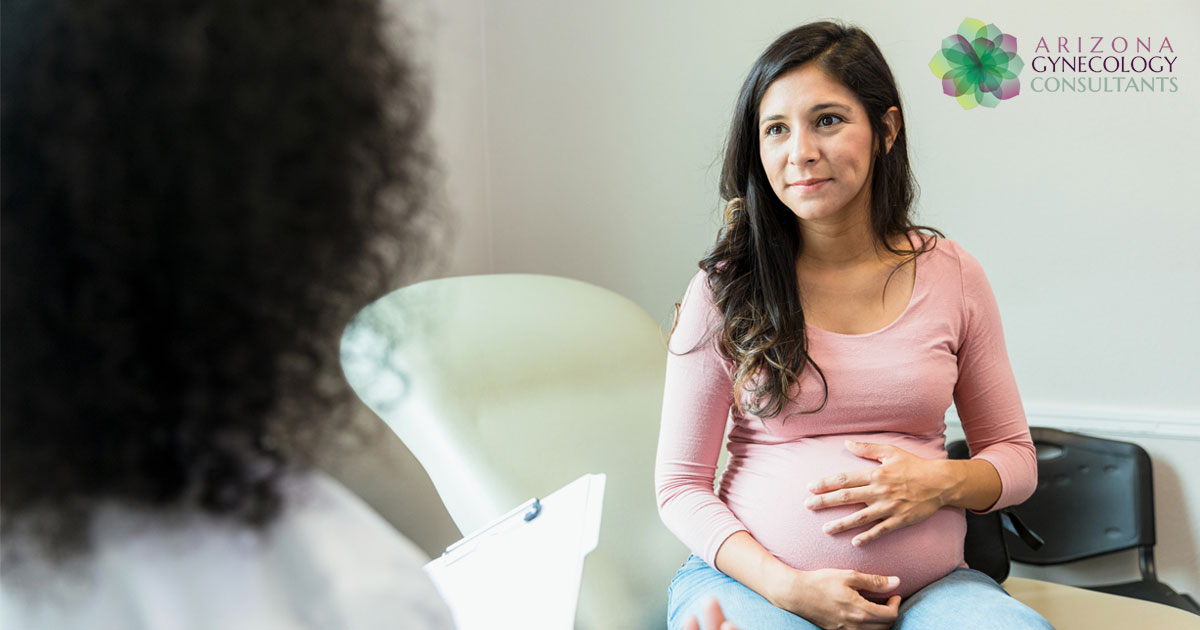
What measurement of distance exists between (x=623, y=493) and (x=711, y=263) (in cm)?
44

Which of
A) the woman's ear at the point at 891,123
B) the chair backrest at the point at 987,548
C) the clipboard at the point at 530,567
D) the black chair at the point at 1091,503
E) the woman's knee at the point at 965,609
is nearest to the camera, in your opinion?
the clipboard at the point at 530,567

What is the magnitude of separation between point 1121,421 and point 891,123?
1.00 meters

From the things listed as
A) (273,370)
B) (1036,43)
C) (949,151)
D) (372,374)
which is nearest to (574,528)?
(372,374)

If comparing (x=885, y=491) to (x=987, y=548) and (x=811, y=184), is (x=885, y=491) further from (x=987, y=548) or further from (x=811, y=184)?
(x=987, y=548)

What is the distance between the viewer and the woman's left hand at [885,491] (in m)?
1.11

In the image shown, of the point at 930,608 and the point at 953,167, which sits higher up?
the point at 953,167

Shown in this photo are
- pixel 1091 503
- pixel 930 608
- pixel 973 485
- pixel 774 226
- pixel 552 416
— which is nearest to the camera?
pixel 930 608

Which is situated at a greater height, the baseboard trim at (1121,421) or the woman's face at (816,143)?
the woman's face at (816,143)

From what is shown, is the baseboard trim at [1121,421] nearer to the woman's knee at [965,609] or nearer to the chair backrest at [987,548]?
the chair backrest at [987,548]

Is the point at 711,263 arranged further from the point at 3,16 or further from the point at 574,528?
the point at 3,16

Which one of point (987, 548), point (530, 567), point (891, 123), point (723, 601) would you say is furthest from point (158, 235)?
point (987, 548)

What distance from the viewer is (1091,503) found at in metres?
1.81

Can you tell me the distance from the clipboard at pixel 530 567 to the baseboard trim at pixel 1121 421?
1.06 m

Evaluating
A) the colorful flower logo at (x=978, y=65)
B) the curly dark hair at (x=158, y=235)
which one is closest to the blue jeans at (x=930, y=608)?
the curly dark hair at (x=158, y=235)
